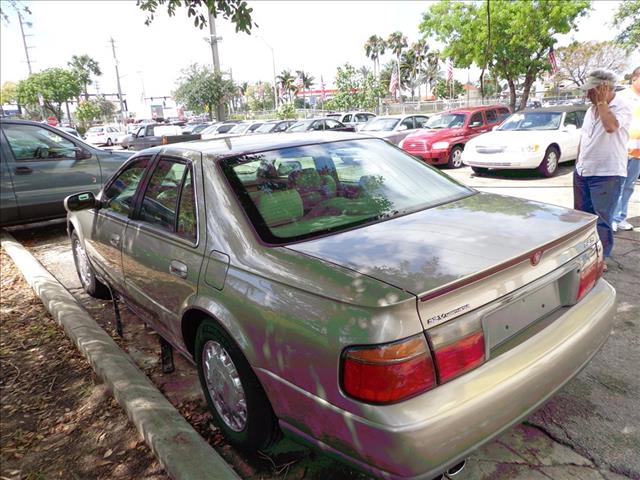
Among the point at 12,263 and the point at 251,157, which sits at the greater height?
the point at 251,157

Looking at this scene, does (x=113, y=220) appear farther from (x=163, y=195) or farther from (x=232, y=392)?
(x=232, y=392)

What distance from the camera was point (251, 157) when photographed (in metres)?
2.80

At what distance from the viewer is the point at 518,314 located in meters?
2.01

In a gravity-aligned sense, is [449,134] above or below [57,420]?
above

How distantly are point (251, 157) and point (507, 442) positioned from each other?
206 cm

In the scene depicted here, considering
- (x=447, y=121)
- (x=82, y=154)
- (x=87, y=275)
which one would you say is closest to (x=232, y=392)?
(x=87, y=275)

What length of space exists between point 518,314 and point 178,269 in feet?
5.76

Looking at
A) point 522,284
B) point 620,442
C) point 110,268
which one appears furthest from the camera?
point 110,268

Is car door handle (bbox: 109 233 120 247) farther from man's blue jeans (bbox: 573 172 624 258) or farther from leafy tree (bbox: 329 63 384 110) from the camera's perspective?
leafy tree (bbox: 329 63 384 110)

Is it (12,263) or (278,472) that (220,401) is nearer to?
(278,472)

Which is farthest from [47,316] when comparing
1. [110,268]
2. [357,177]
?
[357,177]

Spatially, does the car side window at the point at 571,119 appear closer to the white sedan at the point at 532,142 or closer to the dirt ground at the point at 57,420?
the white sedan at the point at 532,142

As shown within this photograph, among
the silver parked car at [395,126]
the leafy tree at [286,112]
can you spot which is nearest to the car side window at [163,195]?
the silver parked car at [395,126]

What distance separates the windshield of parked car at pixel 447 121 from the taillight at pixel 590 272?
11.3 metres
